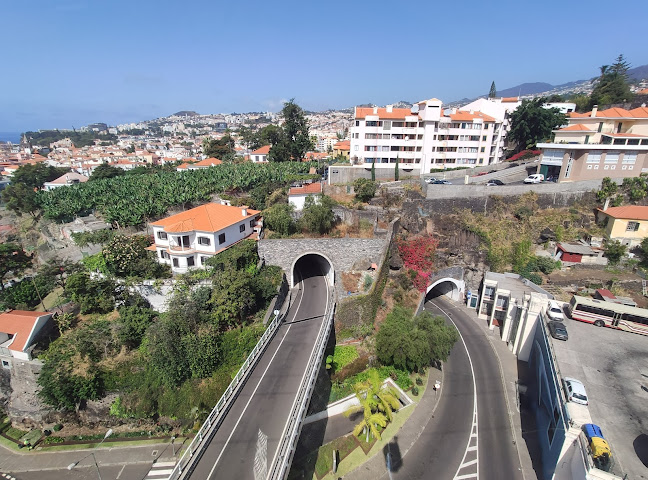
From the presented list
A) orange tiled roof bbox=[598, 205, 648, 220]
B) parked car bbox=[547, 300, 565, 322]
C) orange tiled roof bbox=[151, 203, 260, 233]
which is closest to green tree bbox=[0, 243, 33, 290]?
orange tiled roof bbox=[151, 203, 260, 233]

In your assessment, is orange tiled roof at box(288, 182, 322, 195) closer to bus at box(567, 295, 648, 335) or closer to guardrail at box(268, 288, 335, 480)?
guardrail at box(268, 288, 335, 480)

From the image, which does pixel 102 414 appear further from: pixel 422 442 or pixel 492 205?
pixel 492 205

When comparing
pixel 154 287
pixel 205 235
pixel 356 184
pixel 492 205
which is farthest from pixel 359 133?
pixel 154 287

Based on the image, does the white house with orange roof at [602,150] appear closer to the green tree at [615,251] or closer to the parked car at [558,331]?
the green tree at [615,251]

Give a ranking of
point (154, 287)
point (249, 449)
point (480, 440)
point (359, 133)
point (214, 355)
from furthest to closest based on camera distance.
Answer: point (359, 133) → point (154, 287) → point (214, 355) → point (480, 440) → point (249, 449)

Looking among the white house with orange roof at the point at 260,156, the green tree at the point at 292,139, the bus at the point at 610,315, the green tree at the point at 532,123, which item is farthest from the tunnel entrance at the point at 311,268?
the white house with orange roof at the point at 260,156

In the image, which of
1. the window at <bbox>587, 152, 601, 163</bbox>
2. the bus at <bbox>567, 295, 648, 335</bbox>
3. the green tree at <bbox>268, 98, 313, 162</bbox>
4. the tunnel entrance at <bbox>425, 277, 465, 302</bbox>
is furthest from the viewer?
the green tree at <bbox>268, 98, 313, 162</bbox>
